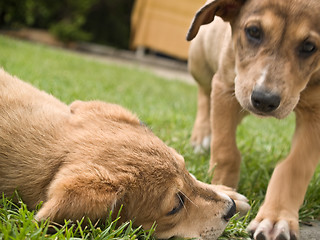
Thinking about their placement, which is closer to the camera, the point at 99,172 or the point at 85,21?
the point at 99,172

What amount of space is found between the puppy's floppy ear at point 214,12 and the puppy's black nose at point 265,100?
2.57ft

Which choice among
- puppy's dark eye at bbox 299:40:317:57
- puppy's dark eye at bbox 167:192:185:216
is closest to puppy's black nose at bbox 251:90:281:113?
puppy's dark eye at bbox 299:40:317:57

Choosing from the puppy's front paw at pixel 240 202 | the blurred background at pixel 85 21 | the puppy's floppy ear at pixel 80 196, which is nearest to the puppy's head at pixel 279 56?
the puppy's front paw at pixel 240 202

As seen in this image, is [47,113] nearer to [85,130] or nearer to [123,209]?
[85,130]

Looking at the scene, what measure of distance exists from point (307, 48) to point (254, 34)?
0.40 meters

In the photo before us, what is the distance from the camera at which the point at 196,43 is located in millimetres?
4836

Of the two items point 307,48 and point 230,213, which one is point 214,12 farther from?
point 230,213

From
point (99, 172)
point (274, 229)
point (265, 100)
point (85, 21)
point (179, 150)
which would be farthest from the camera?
point (85, 21)

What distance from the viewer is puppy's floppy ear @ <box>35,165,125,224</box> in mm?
2037

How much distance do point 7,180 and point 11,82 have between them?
772mm

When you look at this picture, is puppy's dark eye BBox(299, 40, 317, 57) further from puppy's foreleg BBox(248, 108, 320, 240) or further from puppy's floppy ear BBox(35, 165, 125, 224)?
puppy's floppy ear BBox(35, 165, 125, 224)

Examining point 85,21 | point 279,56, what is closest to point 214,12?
point 279,56

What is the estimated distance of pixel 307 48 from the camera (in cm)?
314

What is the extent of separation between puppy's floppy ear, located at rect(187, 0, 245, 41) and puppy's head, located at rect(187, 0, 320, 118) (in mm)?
254
